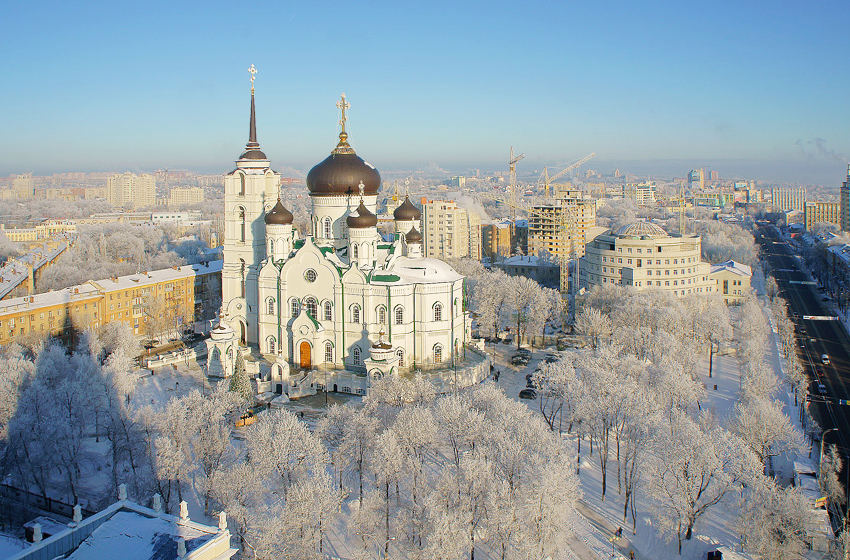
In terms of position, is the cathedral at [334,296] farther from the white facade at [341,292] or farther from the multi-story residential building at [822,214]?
the multi-story residential building at [822,214]

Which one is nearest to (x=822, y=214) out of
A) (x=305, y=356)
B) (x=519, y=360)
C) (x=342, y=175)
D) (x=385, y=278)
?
(x=519, y=360)

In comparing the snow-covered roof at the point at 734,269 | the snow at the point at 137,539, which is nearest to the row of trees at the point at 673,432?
the snow at the point at 137,539

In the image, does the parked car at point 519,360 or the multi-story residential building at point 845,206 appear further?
the multi-story residential building at point 845,206

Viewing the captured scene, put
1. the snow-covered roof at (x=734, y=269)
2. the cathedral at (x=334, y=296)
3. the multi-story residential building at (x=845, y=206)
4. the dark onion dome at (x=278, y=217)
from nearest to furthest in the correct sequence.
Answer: the cathedral at (x=334, y=296), the dark onion dome at (x=278, y=217), the snow-covered roof at (x=734, y=269), the multi-story residential building at (x=845, y=206)

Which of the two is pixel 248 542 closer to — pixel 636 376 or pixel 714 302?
pixel 636 376

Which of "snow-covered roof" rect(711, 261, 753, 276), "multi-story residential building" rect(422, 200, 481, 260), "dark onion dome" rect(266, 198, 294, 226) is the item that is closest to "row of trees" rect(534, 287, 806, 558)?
"dark onion dome" rect(266, 198, 294, 226)

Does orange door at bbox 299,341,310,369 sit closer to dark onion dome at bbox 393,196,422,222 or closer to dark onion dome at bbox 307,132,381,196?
dark onion dome at bbox 307,132,381,196
